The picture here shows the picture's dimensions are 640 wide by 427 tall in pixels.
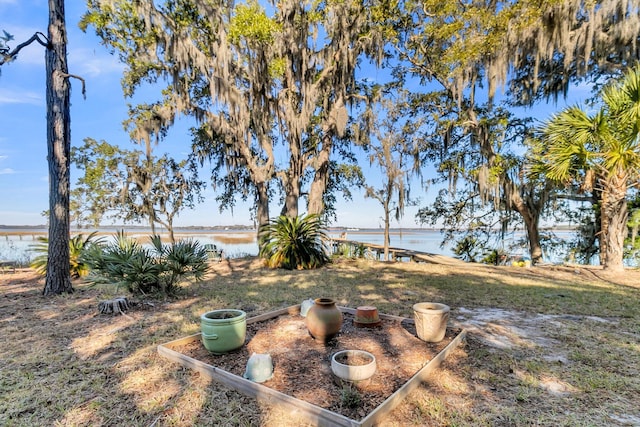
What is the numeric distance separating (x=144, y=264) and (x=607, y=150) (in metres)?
8.78

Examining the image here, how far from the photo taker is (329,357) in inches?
103

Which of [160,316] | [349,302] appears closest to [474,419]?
[349,302]

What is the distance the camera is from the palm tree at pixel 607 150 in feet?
19.2

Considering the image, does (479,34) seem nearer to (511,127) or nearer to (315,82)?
(511,127)

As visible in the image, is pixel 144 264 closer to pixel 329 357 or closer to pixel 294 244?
pixel 329 357

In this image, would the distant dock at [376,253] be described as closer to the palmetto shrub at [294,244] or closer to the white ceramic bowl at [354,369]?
the palmetto shrub at [294,244]

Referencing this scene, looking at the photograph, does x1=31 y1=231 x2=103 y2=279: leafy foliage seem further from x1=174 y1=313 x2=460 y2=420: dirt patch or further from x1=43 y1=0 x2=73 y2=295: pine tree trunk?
x1=174 y1=313 x2=460 y2=420: dirt patch

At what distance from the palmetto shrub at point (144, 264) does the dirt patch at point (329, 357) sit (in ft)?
6.11

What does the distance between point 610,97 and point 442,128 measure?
152 inches

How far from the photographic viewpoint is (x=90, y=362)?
263 cm

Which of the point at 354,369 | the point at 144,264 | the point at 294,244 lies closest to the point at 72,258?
the point at 144,264

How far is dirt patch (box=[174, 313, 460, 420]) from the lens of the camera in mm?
2005

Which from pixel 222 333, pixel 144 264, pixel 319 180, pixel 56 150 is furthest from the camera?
pixel 319 180

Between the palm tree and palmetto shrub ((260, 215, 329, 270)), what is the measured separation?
555cm
